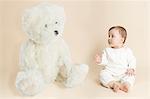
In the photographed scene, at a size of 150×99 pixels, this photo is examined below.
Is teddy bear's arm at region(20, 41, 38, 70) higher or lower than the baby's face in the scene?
lower

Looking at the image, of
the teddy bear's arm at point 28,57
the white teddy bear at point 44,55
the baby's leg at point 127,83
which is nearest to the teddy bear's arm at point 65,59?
the white teddy bear at point 44,55

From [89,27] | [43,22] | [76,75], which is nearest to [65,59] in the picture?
[76,75]

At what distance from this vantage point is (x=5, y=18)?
1.87 metres

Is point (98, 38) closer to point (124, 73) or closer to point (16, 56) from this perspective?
point (124, 73)

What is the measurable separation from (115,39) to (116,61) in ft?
0.35

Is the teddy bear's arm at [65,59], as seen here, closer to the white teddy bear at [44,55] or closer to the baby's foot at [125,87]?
the white teddy bear at [44,55]

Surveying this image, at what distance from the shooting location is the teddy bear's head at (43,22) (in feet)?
4.83

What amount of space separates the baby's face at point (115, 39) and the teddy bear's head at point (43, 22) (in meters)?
0.27

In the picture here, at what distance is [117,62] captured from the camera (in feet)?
5.31

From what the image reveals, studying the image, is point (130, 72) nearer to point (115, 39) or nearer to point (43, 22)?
point (115, 39)

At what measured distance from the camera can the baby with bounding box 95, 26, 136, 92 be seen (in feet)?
5.18

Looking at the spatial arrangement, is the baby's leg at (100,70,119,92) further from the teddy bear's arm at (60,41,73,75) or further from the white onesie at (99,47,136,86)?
the teddy bear's arm at (60,41,73,75)

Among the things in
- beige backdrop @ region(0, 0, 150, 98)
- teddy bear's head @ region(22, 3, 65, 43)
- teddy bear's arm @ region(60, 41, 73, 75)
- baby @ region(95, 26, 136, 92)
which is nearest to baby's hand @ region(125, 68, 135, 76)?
baby @ region(95, 26, 136, 92)

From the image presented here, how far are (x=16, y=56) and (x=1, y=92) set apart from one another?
0.28 metres
